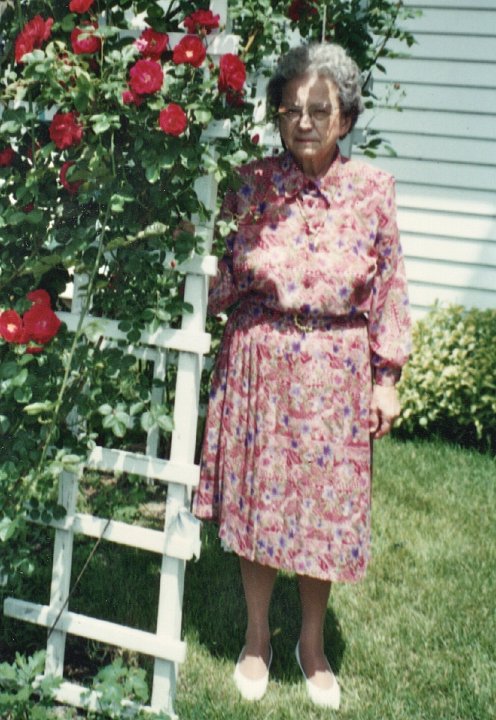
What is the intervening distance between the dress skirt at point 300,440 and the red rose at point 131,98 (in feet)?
2.22

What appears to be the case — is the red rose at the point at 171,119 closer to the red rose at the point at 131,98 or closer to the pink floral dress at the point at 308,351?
the red rose at the point at 131,98

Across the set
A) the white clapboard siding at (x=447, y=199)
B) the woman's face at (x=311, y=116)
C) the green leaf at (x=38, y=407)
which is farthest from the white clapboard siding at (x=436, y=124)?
the green leaf at (x=38, y=407)

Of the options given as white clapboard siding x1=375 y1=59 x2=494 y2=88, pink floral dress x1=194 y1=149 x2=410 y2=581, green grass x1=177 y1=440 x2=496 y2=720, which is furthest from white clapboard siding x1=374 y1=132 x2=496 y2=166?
pink floral dress x1=194 y1=149 x2=410 y2=581

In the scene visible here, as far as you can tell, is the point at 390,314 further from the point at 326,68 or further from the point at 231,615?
the point at 231,615

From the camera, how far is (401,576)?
3.18 metres

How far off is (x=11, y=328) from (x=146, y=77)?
0.65m

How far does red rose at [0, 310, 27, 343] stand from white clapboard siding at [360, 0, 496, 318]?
3.45m

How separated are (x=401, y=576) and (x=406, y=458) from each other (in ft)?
4.12

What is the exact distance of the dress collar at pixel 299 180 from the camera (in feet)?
7.23

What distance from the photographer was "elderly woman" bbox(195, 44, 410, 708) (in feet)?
7.11

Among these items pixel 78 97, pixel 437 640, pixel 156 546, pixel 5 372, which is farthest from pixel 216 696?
pixel 78 97

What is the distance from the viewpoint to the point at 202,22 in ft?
6.07

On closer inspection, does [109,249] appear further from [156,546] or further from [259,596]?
[259,596]

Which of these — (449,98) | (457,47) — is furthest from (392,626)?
(457,47)
